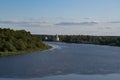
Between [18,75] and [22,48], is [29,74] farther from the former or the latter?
[22,48]

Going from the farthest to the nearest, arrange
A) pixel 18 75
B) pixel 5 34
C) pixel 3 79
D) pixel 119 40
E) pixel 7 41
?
pixel 119 40 < pixel 5 34 < pixel 7 41 < pixel 18 75 < pixel 3 79

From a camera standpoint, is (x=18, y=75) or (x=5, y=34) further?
(x=5, y=34)

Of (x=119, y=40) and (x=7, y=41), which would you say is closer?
(x=7, y=41)

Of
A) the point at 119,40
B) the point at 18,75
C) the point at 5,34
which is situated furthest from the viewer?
the point at 119,40

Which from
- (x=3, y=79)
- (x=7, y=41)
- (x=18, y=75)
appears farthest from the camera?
(x=7, y=41)

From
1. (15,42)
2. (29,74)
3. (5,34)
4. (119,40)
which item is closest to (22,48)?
(15,42)

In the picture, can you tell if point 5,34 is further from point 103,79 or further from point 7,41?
point 103,79

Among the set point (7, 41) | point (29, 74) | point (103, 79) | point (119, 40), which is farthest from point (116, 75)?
point (119, 40)
